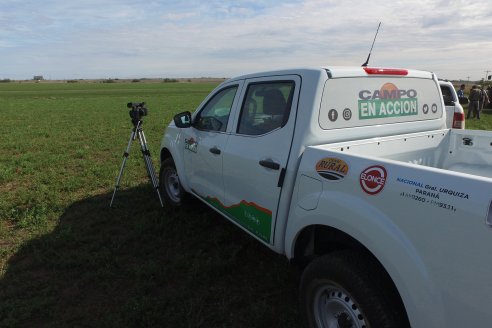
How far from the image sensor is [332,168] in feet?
8.21

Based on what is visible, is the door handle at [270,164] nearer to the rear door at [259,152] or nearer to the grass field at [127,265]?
the rear door at [259,152]

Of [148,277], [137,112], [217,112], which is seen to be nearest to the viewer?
[148,277]

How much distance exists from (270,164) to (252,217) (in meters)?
0.61


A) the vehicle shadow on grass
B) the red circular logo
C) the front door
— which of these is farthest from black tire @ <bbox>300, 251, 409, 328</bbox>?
the front door

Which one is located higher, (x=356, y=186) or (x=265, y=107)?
(x=265, y=107)

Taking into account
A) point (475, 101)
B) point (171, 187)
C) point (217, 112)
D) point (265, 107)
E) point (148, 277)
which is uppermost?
point (265, 107)

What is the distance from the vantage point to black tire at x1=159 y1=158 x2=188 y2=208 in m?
5.37

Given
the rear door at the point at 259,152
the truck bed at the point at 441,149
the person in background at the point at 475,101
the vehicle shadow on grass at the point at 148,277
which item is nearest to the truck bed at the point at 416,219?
the rear door at the point at 259,152

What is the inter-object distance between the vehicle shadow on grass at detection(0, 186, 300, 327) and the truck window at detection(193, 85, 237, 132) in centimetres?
131

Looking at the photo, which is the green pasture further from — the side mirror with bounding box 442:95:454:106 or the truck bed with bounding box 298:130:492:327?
the side mirror with bounding box 442:95:454:106

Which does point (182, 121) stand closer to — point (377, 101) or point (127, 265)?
point (127, 265)

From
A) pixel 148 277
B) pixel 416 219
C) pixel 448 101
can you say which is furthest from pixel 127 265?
pixel 448 101

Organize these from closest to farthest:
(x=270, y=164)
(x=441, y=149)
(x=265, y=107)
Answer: (x=270, y=164) < (x=265, y=107) < (x=441, y=149)

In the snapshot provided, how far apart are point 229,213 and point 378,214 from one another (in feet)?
6.42
